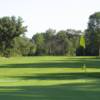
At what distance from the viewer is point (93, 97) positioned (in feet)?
55.4

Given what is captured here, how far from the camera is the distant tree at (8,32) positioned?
327 ft

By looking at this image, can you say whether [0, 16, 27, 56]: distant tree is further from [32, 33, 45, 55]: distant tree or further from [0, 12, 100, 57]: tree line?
[32, 33, 45, 55]: distant tree

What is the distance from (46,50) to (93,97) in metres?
126

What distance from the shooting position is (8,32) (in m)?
100

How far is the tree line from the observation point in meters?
101

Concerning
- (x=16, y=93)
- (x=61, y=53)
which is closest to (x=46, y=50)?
(x=61, y=53)

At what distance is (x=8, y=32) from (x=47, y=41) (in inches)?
2124

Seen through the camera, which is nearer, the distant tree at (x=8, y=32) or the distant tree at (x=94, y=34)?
the distant tree at (x=8, y=32)

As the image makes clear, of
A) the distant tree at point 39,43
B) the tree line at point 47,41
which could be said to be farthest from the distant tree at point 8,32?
the distant tree at point 39,43

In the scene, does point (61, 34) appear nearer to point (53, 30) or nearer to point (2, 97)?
point (53, 30)

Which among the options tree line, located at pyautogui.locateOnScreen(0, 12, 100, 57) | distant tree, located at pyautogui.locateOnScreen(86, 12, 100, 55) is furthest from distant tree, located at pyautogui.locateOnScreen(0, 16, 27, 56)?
distant tree, located at pyautogui.locateOnScreen(86, 12, 100, 55)

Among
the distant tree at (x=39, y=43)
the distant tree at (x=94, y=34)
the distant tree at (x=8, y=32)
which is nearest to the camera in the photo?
the distant tree at (x=8, y=32)

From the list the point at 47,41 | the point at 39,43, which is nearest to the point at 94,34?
the point at 39,43

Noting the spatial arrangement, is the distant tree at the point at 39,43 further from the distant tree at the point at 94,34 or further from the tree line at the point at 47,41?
the distant tree at the point at 94,34
